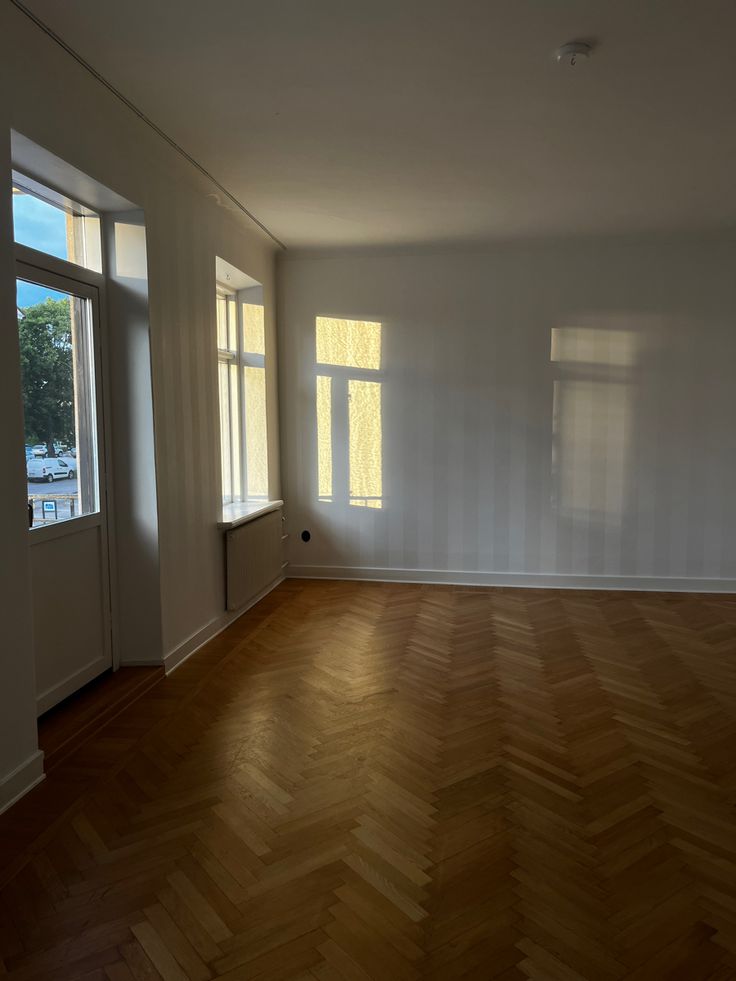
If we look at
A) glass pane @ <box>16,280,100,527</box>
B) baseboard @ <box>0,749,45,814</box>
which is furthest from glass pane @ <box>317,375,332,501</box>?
baseboard @ <box>0,749,45,814</box>

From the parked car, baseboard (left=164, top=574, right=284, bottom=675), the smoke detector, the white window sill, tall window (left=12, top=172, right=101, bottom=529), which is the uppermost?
the smoke detector

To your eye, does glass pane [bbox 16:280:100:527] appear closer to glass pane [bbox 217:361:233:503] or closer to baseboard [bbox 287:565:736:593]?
glass pane [bbox 217:361:233:503]

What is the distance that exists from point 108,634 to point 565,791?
2402 millimetres

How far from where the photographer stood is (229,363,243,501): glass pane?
5461 mm

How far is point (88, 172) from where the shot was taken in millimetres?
2934

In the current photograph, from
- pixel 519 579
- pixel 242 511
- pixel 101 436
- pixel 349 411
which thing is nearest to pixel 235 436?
pixel 242 511

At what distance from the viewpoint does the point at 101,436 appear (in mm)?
3463

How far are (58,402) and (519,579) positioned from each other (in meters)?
3.91

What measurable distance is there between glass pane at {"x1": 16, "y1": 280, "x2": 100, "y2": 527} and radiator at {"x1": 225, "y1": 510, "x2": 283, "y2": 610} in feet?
4.16

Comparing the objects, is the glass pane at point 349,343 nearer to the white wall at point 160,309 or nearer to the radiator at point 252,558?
the white wall at point 160,309

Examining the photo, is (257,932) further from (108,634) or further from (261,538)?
(261,538)

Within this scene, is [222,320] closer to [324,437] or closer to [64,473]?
[324,437]

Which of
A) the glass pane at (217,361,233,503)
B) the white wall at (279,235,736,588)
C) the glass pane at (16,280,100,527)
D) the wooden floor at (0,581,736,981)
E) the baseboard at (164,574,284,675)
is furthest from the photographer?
the white wall at (279,235,736,588)

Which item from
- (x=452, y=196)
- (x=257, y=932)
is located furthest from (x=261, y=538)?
(x=257, y=932)
